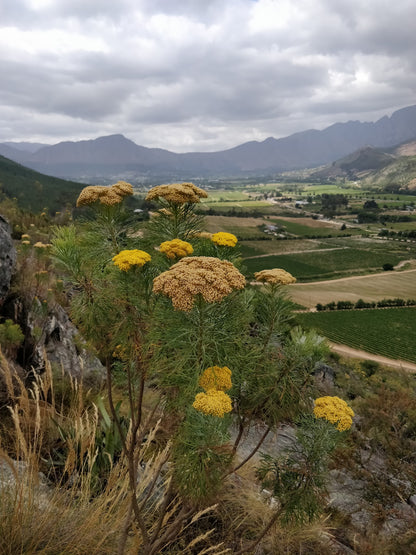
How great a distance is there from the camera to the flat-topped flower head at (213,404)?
2.47m

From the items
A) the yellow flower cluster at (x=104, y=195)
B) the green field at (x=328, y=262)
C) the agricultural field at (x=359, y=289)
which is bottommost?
the agricultural field at (x=359, y=289)

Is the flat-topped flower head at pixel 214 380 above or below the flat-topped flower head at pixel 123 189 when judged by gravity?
below

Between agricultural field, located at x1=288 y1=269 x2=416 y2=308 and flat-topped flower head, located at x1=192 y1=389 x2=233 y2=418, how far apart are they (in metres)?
67.3

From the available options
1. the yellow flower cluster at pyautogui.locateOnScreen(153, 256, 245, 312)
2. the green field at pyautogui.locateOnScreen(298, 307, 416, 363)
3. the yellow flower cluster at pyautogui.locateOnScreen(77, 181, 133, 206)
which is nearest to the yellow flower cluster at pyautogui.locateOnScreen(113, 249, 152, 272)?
the yellow flower cluster at pyautogui.locateOnScreen(153, 256, 245, 312)

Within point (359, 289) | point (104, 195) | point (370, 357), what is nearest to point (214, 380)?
point (104, 195)

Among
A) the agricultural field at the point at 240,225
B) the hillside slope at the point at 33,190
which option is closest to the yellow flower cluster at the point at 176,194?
the hillside slope at the point at 33,190

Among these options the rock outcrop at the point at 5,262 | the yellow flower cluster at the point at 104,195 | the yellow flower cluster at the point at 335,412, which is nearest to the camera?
the yellow flower cluster at the point at 335,412

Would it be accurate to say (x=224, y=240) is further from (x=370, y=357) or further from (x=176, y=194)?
(x=370, y=357)

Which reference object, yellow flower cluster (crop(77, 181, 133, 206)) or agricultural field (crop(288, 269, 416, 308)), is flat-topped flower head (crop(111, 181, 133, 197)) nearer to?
yellow flower cluster (crop(77, 181, 133, 206))

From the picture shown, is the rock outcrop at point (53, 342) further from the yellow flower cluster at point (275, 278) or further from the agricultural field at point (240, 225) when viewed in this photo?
the agricultural field at point (240, 225)

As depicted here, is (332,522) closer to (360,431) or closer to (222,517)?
(222,517)

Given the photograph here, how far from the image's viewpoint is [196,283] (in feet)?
8.34

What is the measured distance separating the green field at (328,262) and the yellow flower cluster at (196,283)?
86.0 m

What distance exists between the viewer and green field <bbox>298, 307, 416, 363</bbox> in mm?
50125
